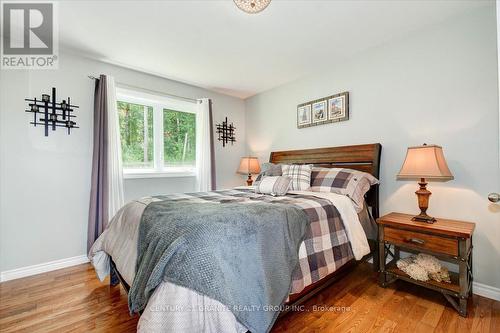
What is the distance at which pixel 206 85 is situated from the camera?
379cm

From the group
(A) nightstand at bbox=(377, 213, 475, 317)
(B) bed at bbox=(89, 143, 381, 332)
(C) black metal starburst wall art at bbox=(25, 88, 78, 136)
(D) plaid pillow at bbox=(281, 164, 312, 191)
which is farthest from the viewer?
(D) plaid pillow at bbox=(281, 164, 312, 191)

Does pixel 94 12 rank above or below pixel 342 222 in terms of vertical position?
above

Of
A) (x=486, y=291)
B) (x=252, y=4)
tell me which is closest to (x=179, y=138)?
(x=252, y=4)

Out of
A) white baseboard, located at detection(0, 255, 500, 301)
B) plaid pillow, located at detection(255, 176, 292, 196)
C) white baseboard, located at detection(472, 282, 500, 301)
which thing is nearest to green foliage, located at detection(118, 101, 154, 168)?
white baseboard, located at detection(0, 255, 500, 301)

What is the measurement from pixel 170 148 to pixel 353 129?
2.68m

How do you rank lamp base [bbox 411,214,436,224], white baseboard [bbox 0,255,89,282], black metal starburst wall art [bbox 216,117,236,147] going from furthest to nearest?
black metal starburst wall art [bbox 216,117,236,147]
white baseboard [bbox 0,255,89,282]
lamp base [bbox 411,214,436,224]

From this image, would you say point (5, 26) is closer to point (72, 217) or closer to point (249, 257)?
point (72, 217)

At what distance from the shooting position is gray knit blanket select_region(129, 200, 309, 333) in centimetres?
108

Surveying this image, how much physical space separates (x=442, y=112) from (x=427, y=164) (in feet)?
2.23

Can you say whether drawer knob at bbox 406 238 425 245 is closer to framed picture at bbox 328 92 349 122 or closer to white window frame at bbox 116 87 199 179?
framed picture at bbox 328 92 349 122

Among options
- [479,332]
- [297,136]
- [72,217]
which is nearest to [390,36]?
[297,136]

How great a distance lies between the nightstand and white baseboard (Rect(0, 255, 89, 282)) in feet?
11.0

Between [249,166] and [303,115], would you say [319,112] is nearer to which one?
[303,115]

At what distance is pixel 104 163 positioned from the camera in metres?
2.78
